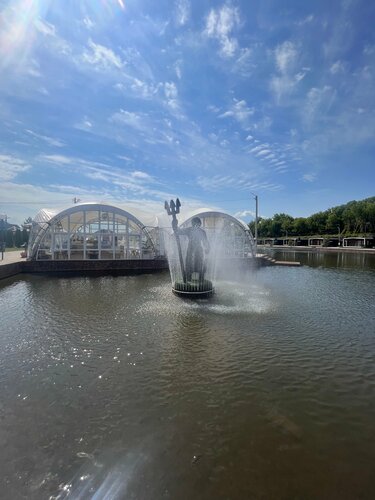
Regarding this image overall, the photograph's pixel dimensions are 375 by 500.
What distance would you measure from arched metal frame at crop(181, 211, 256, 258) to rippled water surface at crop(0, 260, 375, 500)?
2041 cm

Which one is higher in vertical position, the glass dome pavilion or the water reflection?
the glass dome pavilion

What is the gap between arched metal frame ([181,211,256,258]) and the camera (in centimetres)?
3112

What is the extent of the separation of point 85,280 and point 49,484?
17.0 metres

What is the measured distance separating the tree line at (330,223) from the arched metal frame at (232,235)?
52798 mm

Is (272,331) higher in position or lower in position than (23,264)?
lower

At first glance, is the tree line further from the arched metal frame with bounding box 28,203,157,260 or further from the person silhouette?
the person silhouette

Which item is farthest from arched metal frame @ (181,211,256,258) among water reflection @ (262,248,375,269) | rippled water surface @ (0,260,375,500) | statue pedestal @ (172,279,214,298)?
rippled water surface @ (0,260,375,500)

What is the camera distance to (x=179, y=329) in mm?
9484

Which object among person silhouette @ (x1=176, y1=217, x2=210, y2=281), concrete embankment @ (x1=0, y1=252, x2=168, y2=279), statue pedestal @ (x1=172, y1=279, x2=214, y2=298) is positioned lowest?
statue pedestal @ (x1=172, y1=279, x2=214, y2=298)

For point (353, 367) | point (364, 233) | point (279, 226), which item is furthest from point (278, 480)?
A: point (279, 226)

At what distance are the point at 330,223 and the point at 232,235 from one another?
6126 centimetres

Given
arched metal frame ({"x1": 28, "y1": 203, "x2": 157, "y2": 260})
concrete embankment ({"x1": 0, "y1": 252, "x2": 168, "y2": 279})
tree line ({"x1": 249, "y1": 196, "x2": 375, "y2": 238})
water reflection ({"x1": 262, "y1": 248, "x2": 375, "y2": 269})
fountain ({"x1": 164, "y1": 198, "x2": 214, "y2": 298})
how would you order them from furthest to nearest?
tree line ({"x1": 249, "y1": 196, "x2": 375, "y2": 238})
water reflection ({"x1": 262, "y1": 248, "x2": 375, "y2": 269})
arched metal frame ({"x1": 28, "y1": 203, "x2": 157, "y2": 260})
concrete embankment ({"x1": 0, "y1": 252, "x2": 168, "y2": 279})
fountain ({"x1": 164, "y1": 198, "x2": 214, "y2": 298})

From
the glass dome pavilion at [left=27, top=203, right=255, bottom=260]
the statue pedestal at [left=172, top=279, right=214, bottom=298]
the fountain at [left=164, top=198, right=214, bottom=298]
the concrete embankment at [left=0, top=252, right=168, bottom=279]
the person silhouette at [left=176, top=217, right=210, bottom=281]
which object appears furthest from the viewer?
the glass dome pavilion at [left=27, top=203, right=255, bottom=260]

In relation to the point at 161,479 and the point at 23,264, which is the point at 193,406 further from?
the point at 23,264
